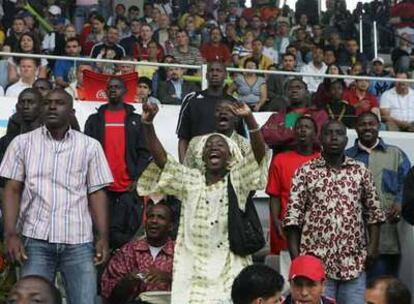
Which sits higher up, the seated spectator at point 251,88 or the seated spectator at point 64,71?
the seated spectator at point 64,71

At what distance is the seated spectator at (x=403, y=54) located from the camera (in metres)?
19.2

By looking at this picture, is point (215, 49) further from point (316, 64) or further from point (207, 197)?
point (207, 197)

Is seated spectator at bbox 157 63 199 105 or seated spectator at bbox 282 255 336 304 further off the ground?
seated spectator at bbox 157 63 199 105

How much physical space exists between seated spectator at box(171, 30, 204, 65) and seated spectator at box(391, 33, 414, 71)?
10.00 ft

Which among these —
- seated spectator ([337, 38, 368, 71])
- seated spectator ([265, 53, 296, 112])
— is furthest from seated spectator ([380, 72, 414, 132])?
seated spectator ([337, 38, 368, 71])

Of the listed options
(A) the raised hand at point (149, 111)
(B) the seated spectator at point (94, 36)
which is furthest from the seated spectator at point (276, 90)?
(A) the raised hand at point (149, 111)

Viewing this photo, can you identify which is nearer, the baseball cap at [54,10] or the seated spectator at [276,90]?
the seated spectator at [276,90]

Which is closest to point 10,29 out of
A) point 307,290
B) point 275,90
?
point 275,90

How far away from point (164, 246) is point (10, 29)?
27.1 feet

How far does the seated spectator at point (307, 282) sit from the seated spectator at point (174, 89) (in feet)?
21.5

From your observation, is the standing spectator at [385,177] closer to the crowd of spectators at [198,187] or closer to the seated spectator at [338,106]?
the crowd of spectators at [198,187]

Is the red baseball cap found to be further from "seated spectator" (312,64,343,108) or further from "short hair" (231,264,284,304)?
"seated spectator" (312,64,343,108)

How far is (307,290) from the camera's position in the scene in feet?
27.5

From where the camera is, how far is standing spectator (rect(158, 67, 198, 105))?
48.9 feet
